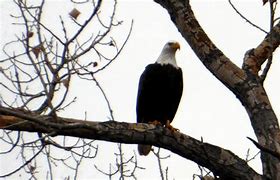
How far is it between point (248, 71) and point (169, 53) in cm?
219

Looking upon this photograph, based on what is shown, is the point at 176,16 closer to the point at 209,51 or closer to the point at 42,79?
the point at 209,51

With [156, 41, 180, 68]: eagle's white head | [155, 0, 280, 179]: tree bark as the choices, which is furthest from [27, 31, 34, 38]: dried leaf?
[156, 41, 180, 68]: eagle's white head

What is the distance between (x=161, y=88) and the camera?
506 cm

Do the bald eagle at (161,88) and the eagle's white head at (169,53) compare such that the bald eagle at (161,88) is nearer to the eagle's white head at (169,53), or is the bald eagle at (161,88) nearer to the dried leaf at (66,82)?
the eagle's white head at (169,53)

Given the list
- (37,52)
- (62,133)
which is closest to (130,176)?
(37,52)

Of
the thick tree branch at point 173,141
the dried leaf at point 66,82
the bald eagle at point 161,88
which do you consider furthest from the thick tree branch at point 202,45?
the bald eagle at point 161,88

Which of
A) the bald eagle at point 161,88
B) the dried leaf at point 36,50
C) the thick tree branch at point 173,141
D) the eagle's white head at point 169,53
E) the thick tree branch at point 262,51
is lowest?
the thick tree branch at point 173,141

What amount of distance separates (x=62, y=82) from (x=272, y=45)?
126cm

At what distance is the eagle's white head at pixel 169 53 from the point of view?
523cm

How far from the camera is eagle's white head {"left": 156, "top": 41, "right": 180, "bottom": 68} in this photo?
5230mm

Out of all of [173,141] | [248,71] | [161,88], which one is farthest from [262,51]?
[161,88]

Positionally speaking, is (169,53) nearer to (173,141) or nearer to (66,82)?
(66,82)

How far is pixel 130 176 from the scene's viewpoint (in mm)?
4297

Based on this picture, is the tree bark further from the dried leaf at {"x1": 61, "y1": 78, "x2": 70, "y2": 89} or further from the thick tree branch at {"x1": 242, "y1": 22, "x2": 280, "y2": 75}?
the dried leaf at {"x1": 61, "y1": 78, "x2": 70, "y2": 89}
